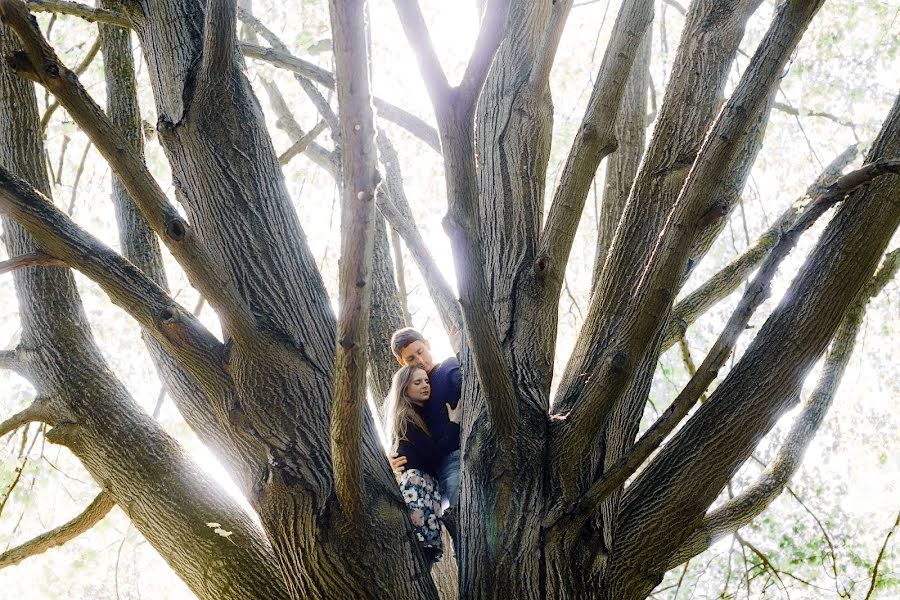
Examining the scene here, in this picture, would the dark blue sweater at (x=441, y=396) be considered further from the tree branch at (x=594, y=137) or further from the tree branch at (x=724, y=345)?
the tree branch at (x=724, y=345)

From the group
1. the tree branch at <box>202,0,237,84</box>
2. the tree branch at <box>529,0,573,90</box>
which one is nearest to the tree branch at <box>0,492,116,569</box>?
the tree branch at <box>202,0,237,84</box>

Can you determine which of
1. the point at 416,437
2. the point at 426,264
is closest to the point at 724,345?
the point at 426,264

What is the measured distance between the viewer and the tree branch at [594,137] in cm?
267

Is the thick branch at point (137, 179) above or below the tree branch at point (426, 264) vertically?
below

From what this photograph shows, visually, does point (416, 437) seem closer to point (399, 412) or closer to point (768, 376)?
point (399, 412)

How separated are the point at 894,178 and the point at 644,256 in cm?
72

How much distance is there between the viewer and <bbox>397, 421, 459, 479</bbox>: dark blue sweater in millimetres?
3371

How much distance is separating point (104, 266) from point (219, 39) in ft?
2.59

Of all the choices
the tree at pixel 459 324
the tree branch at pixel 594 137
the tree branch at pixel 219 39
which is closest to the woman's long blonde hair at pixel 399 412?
the tree at pixel 459 324

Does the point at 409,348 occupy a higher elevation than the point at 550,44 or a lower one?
lower

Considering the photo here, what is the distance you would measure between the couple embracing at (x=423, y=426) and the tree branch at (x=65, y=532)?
3.56 feet

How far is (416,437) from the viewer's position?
11.2 feet

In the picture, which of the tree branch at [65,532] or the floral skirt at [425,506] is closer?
the floral skirt at [425,506]

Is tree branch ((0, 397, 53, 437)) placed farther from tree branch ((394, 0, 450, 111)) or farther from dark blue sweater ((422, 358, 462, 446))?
tree branch ((394, 0, 450, 111))
